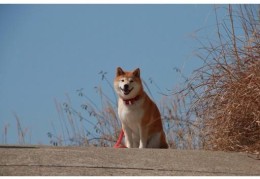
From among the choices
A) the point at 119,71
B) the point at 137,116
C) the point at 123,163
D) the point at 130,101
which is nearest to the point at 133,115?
the point at 137,116

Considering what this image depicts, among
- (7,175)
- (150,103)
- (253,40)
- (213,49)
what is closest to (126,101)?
(150,103)

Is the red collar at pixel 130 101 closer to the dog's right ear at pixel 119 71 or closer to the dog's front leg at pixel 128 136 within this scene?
the dog's front leg at pixel 128 136

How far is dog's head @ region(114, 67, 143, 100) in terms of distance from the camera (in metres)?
6.03

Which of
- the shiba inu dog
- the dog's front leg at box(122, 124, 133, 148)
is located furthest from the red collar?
the dog's front leg at box(122, 124, 133, 148)

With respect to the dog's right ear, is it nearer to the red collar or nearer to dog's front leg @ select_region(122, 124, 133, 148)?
the red collar

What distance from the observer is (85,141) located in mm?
7098

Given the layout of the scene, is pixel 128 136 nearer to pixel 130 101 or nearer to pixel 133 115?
pixel 133 115

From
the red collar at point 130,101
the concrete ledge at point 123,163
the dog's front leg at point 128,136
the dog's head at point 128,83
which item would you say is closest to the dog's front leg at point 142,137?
the dog's front leg at point 128,136

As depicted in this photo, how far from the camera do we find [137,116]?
5.79 meters

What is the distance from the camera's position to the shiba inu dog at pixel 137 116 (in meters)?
5.80

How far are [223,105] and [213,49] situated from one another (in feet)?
1.97

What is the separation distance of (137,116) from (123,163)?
5.36ft

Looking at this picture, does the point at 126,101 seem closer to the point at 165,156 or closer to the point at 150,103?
the point at 150,103

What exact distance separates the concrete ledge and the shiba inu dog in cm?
106
